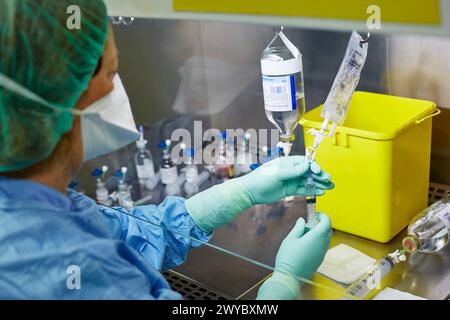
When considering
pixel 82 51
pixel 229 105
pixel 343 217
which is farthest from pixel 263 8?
pixel 229 105

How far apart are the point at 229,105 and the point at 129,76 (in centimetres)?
39

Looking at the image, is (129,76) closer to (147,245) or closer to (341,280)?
(147,245)

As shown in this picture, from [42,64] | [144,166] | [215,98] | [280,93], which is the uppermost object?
[42,64]

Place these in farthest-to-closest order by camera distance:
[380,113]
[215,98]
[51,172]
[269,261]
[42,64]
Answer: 1. [215,98]
2. [380,113]
3. [269,261]
4. [51,172]
5. [42,64]

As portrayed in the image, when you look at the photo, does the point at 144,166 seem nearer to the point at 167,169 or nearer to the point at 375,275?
the point at 167,169

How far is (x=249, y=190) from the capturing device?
4.86 ft

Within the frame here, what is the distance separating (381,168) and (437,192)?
0.37 m

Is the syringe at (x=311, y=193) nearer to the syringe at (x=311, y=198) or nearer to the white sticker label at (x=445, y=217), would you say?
the syringe at (x=311, y=198)

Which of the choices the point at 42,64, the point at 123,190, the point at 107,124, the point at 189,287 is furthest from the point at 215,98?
the point at 42,64

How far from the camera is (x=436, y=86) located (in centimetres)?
168

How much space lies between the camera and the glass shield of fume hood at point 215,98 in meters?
1.61

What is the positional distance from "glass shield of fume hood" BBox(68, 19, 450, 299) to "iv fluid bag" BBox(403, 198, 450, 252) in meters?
0.04

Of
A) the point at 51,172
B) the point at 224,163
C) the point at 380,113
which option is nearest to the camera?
the point at 51,172

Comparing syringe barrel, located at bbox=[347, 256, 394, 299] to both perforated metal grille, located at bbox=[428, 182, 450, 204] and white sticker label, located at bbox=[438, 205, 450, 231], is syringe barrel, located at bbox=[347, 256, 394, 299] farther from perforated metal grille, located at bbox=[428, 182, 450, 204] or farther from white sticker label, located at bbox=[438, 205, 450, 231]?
perforated metal grille, located at bbox=[428, 182, 450, 204]
